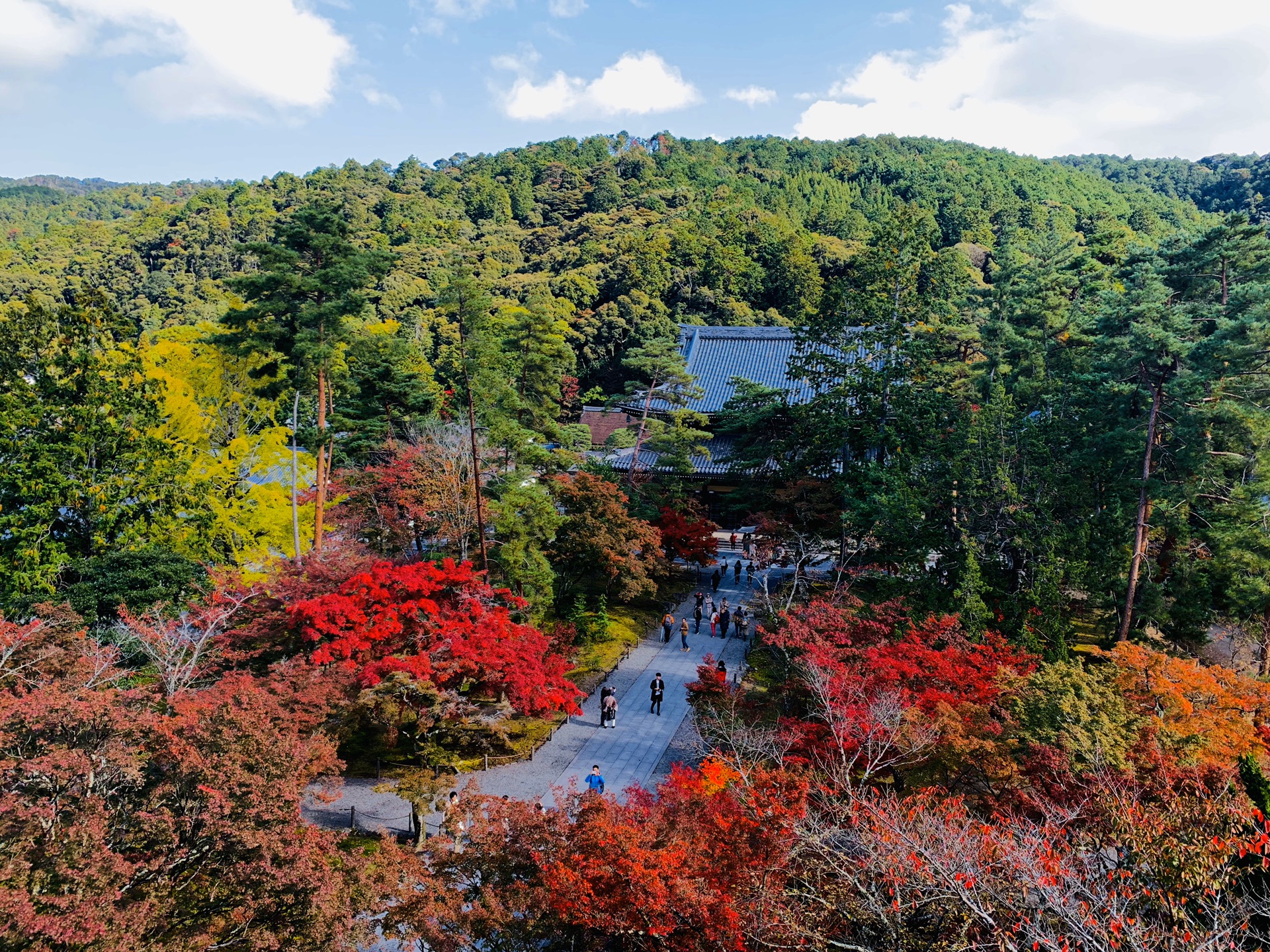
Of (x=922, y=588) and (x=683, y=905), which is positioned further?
(x=922, y=588)

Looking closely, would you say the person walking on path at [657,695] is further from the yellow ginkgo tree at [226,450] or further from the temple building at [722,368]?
the temple building at [722,368]

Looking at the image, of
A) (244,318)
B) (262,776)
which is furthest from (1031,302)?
(262,776)

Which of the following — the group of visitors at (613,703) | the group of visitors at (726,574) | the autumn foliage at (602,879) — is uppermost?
the autumn foliage at (602,879)

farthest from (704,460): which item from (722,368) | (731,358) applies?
(731,358)

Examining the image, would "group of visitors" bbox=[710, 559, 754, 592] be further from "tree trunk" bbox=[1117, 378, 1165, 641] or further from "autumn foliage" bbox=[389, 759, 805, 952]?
"autumn foliage" bbox=[389, 759, 805, 952]

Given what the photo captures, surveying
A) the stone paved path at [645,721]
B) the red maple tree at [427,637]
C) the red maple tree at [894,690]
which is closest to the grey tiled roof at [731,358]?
the stone paved path at [645,721]

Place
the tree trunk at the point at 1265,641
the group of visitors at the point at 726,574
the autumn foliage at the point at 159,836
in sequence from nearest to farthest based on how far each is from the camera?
the autumn foliage at the point at 159,836 < the tree trunk at the point at 1265,641 < the group of visitors at the point at 726,574

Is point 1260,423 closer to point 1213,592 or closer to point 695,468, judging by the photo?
point 1213,592
